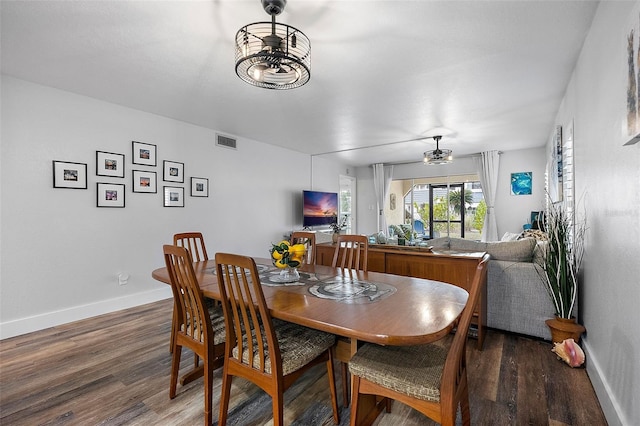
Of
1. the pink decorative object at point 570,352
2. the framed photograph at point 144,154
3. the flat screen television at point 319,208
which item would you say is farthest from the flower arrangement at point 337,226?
the pink decorative object at point 570,352

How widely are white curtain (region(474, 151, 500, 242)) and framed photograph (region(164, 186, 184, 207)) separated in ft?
19.9

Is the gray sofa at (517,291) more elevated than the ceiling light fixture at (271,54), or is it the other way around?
the ceiling light fixture at (271,54)

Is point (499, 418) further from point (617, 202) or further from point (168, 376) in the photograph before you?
point (168, 376)

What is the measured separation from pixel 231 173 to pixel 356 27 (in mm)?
3450

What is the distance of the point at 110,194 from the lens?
3.50 m

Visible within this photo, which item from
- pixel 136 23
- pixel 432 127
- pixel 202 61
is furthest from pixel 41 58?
pixel 432 127

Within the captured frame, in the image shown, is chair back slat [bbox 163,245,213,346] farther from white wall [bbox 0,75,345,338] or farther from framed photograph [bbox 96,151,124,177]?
framed photograph [bbox 96,151,124,177]

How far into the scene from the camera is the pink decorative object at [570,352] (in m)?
2.19

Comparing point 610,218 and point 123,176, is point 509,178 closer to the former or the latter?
point 610,218

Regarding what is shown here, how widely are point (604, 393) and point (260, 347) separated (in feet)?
6.61

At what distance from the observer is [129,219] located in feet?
12.1

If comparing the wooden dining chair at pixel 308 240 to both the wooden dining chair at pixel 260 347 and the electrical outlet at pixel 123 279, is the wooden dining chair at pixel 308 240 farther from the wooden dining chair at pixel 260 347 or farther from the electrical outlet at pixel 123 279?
the electrical outlet at pixel 123 279

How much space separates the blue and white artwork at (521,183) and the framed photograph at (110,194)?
7.07 metres

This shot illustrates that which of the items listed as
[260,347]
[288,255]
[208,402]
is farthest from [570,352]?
[208,402]
